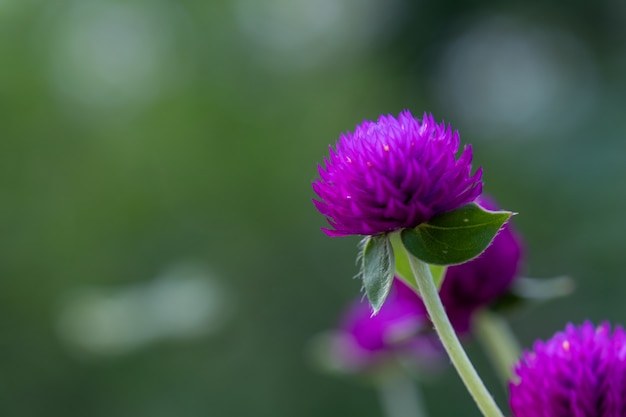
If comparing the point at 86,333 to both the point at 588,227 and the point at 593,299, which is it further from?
the point at 588,227

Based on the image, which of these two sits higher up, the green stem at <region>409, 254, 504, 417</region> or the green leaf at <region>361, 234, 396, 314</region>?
the green leaf at <region>361, 234, 396, 314</region>

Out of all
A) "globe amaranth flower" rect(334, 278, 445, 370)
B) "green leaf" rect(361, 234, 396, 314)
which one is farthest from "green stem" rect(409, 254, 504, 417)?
"globe amaranth flower" rect(334, 278, 445, 370)

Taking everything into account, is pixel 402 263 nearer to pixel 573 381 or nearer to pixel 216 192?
pixel 573 381

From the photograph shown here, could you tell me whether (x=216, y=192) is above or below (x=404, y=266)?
above

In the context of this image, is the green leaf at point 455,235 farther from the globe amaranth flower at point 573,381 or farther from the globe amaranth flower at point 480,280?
the globe amaranth flower at point 480,280

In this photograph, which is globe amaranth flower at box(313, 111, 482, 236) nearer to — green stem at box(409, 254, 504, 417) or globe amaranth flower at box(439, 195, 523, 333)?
green stem at box(409, 254, 504, 417)

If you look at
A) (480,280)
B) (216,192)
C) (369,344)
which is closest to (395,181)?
(480,280)
